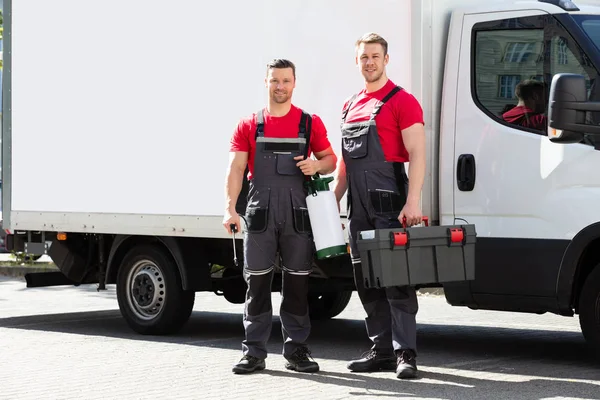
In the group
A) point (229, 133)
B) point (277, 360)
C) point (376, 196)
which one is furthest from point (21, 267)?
point (376, 196)

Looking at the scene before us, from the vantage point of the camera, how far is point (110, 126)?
10211 millimetres

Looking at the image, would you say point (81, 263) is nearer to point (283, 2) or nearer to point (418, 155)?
point (283, 2)

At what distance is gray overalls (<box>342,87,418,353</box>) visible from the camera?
7.63 m

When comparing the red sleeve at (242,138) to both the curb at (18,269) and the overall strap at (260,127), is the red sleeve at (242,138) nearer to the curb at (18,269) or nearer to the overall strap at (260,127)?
the overall strap at (260,127)

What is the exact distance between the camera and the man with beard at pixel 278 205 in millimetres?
7812

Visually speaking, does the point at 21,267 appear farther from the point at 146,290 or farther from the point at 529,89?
the point at 529,89

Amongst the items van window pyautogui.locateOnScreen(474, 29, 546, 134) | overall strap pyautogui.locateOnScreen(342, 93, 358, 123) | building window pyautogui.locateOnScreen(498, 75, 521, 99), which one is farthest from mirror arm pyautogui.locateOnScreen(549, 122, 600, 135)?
overall strap pyautogui.locateOnScreen(342, 93, 358, 123)

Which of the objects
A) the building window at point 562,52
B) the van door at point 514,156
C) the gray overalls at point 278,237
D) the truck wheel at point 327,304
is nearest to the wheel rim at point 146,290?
the truck wheel at point 327,304

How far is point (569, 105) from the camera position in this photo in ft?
23.0

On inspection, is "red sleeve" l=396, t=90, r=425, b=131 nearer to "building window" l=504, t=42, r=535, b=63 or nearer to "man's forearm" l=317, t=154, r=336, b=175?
"man's forearm" l=317, t=154, r=336, b=175

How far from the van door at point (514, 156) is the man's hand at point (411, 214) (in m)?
0.84

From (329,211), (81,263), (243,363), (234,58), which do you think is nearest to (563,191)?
(329,211)

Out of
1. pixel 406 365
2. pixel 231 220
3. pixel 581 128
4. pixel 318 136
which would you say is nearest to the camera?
pixel 581 128

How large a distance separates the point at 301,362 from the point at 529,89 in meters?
2.33
